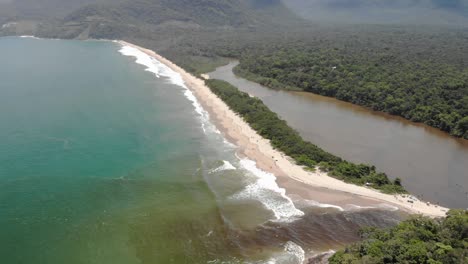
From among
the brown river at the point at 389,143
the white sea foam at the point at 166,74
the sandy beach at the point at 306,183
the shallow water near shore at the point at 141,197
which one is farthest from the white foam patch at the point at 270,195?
the white sea foam at the point at 166,74

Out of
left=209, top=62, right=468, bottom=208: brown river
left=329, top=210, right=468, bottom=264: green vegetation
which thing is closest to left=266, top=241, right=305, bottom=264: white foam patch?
left=329, top=210, right=468, bottom=264: green vegetation

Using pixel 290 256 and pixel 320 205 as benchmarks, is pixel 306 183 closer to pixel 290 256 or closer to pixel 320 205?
pixel 320 205

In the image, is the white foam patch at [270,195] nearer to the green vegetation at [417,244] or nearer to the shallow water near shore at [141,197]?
the shallow water near shore at [141,197]

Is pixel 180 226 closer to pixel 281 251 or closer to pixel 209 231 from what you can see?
pixel 209 231

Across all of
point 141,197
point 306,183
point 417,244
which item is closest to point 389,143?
point 306,183

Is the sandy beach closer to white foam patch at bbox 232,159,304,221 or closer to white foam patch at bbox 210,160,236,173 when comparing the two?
white foam patch at bbox 232,159,304,221

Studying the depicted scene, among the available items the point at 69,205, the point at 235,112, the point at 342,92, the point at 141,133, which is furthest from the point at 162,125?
the point at 342,92

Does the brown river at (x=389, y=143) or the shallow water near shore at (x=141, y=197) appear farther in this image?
the brown river at (x=389, y=143)
